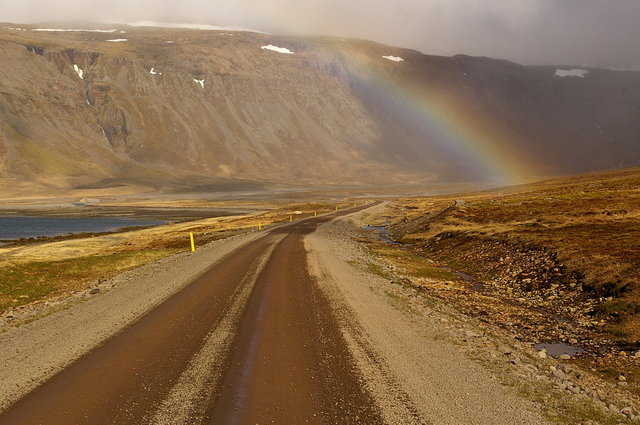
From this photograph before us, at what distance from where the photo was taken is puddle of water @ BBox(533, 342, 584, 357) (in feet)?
42.0

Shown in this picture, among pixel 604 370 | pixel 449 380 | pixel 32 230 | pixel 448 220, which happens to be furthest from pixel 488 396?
pixel 32 230

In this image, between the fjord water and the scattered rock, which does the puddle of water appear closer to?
the scattered rock

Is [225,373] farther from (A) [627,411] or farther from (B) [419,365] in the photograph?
(A) [627,411]

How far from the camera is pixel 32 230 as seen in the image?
80.5 metres

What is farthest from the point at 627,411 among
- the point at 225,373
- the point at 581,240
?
the point at 581,240

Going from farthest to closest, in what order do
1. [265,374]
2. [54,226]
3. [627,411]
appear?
[54,226], [265,374], [627,411]

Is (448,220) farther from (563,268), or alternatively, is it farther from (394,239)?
(563,268)

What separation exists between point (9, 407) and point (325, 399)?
5388 mm

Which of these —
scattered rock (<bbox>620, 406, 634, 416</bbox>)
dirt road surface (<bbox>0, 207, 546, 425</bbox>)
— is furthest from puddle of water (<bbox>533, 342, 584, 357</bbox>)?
scattered rock (<bbox>620, 406, 634, 416</bbox>)

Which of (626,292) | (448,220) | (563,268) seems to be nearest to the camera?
(626,292)

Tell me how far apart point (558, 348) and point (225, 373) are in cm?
990

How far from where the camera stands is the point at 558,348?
13258 millimetres

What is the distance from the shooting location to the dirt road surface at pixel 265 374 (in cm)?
742

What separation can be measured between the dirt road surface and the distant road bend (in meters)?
0.02
